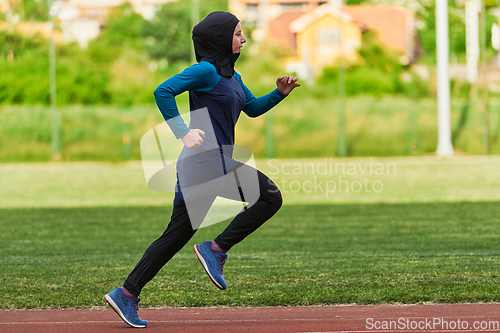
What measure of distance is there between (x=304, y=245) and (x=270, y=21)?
77868 mm

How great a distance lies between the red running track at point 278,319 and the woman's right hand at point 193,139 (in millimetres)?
1382

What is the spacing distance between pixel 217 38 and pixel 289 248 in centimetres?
482

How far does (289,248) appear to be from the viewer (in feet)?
29.9

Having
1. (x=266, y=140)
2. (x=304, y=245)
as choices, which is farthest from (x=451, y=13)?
(x=304, y=245)

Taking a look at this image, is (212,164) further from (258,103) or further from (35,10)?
(35,10)

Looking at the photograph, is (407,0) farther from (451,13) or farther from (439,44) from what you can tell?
(439,44)

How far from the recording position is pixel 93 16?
130m

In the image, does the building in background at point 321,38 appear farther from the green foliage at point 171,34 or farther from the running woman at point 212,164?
the running woman at point 212,164

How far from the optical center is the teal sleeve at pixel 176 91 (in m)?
4.53

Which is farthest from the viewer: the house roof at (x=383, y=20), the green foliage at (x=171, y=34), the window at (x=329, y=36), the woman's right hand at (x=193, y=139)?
the house roof at (x=383, y=20)

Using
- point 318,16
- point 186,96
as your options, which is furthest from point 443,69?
point 318,16

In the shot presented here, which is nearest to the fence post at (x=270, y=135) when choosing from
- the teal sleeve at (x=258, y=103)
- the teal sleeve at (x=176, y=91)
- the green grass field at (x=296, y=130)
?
the green grass field at (x=296, y=130)

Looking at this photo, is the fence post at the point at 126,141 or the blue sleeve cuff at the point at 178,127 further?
the fence post at the point at 126,141

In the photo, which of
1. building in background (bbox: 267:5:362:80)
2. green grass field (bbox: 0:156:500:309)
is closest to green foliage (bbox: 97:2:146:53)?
building in background (bbox: 267:5:362:80)
